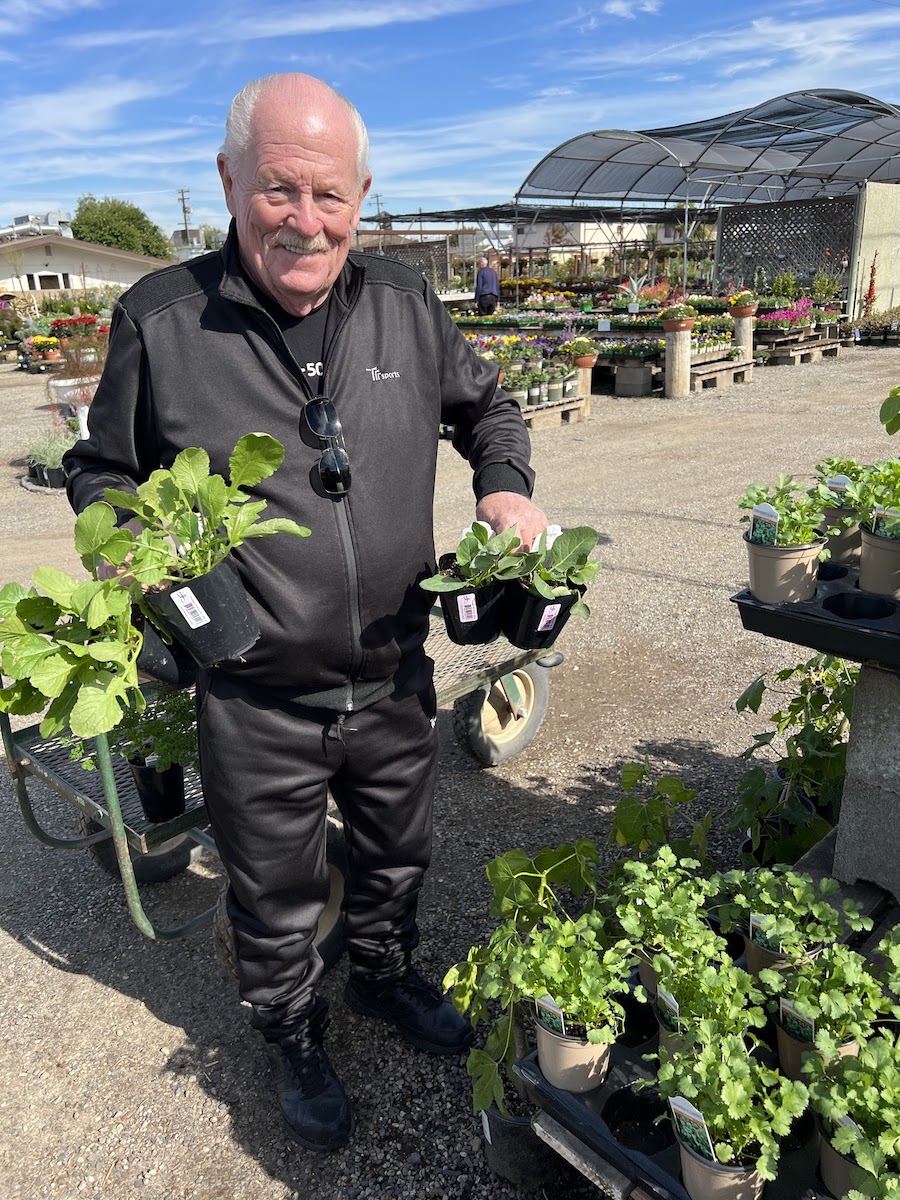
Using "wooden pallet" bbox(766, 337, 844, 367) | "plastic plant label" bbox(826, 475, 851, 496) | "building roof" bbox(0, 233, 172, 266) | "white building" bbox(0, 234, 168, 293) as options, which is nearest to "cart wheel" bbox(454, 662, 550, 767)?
"plastic plant label" bbox(826, 475, 851, 496)

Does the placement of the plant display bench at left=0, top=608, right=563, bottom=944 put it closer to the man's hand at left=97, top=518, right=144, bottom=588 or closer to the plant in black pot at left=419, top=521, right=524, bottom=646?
the man's hand at left=97, top=518, right=144, bottom=588

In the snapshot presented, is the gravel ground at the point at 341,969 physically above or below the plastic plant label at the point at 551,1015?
below

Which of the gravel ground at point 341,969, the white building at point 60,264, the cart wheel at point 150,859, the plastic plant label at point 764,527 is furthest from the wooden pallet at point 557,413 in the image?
the white building at point 60,264

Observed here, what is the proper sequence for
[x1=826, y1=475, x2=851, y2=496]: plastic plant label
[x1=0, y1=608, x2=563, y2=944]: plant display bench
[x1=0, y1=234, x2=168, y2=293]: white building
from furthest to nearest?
[x1=0, y1=234, x2=168, y2=293]: white building, [x1=0, y1=608, x2=563, y2=944]: plant display bench, [x1=826, y1=475, x2=851, y2=496]: plastic plant label

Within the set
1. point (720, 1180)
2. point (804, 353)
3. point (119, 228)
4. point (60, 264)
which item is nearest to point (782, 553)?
point (720, 1180)

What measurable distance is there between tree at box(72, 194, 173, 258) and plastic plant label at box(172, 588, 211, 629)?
5703cm

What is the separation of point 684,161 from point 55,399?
14.3 meters

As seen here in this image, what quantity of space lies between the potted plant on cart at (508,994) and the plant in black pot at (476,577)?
1.75ft

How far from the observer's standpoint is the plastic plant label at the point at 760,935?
58.1 inches

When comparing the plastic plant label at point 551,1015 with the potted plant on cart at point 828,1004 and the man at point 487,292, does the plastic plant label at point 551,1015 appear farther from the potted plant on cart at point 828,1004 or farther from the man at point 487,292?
the man at point 487,292

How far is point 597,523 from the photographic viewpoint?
5926 mm

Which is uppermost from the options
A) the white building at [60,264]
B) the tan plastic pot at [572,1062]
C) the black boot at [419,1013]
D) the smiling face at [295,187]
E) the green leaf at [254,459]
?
the white building at [60,264]

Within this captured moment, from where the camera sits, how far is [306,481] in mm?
1596

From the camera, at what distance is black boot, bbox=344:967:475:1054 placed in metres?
2.01
